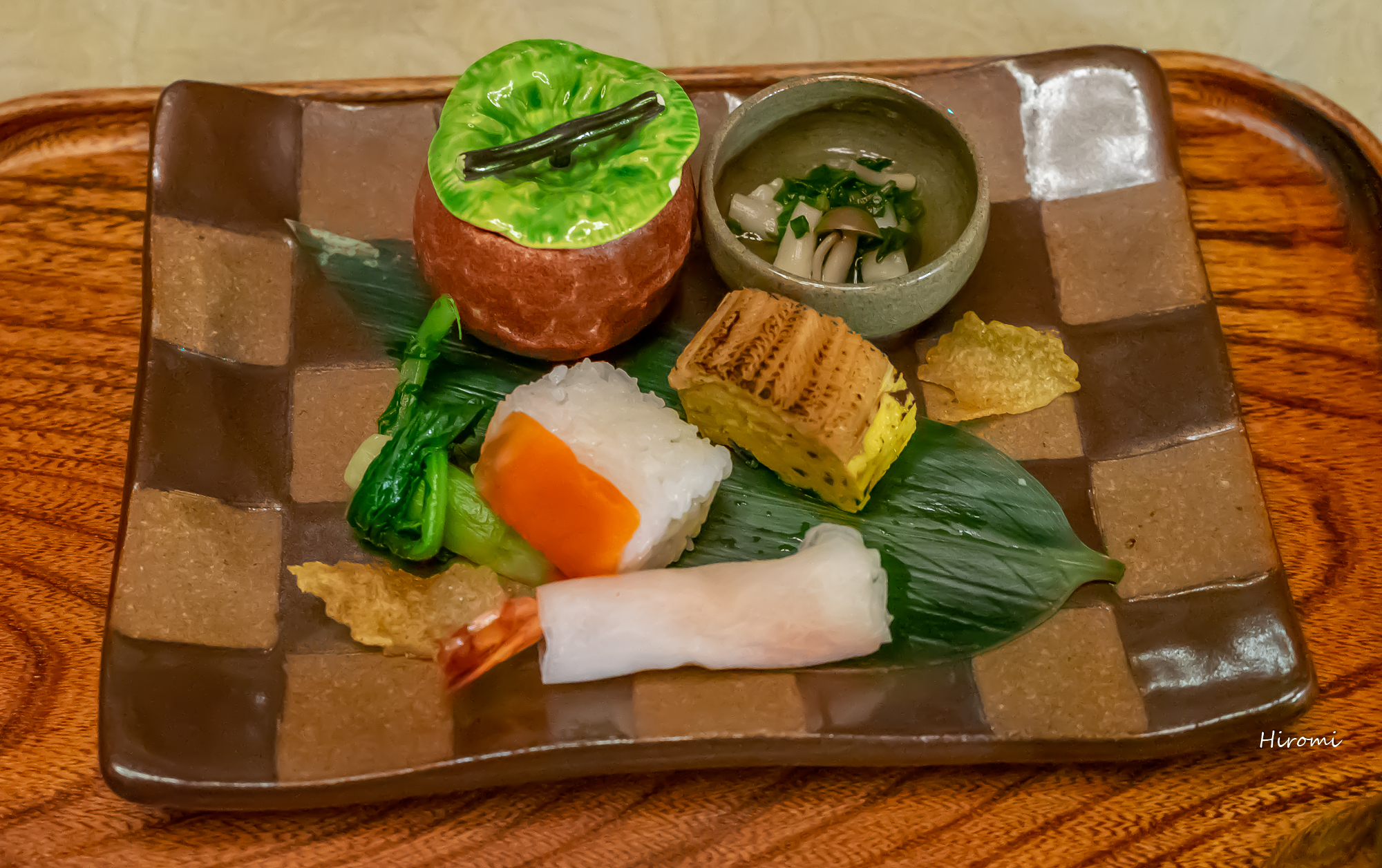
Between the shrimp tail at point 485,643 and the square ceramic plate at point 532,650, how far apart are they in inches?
1.1

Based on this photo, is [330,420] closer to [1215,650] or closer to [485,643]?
[485,643]

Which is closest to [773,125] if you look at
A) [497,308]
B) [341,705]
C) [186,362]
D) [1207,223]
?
[497,308]

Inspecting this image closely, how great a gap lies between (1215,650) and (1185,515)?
0.27 meters

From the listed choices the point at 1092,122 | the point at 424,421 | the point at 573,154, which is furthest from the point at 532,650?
the point at 1092,122

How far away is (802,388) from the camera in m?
1.87

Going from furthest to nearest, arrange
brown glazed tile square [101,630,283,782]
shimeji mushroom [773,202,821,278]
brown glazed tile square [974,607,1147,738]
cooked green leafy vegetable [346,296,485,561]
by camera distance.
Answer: shimeji mushroom [773,202,821,278] → cooked green leafy vegetable [346,296,485,561] → brown glazed tile square [974,607,1147,738] → brown glazed tile square [101,630,283,782]

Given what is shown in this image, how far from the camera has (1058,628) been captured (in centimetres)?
193

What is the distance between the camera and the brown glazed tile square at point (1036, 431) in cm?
212

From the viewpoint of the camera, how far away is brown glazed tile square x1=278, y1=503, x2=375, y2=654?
188 centimetres

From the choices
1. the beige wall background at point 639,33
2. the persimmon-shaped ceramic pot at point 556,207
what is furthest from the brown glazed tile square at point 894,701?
the beige wall background at point 639,33

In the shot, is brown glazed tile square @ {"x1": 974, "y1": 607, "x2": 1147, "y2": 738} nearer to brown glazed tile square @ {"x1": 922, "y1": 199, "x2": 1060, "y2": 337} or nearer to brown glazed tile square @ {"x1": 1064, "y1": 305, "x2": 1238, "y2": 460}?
brown glazed tile square @ {"x1": 1064, "y1": 305, "x2": 1238, "y2": 460}

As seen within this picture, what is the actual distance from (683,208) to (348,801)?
121 cm

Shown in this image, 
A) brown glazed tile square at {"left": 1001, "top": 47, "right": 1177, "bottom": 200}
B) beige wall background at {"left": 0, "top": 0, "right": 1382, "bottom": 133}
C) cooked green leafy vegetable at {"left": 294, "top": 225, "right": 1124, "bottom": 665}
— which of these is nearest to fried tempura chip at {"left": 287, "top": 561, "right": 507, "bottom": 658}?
cooked green leafy vegetable at {"left": 294, "top": 225, "right": 1124, "bottom": 665}

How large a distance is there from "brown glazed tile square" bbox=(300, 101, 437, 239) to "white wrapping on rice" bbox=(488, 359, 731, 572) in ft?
1.97
